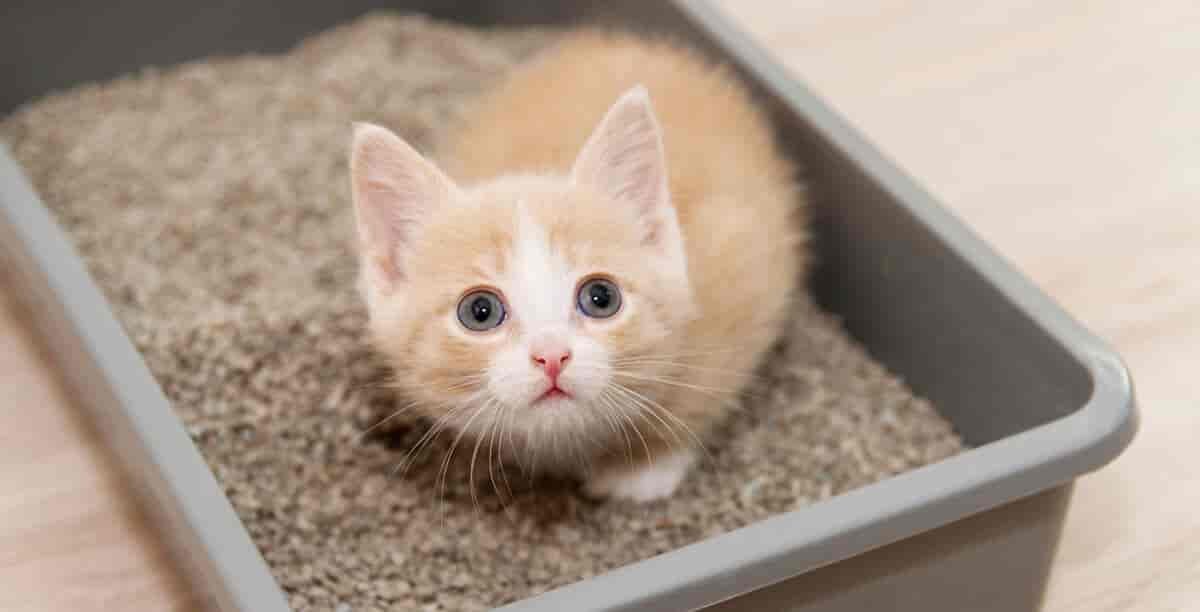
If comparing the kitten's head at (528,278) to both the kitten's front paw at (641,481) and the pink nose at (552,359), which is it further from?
the kitten's front paw at (641,481)

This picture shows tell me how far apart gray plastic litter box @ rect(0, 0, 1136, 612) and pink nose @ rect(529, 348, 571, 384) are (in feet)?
0.52

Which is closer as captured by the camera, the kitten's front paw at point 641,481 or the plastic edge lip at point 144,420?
the plastic edge lip at point 144,420

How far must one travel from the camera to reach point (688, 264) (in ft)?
4.07

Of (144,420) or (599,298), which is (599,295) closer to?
(599,298)

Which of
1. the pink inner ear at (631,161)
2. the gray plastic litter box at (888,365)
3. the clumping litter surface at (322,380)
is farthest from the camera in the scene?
the clumping litter surface at (322,380)

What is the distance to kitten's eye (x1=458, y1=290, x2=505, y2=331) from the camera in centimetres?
106

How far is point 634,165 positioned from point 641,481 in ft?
1.03

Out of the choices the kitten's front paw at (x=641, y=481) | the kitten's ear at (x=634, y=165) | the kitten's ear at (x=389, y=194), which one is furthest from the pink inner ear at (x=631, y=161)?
the kitten's front paw at (x=641, y=481)

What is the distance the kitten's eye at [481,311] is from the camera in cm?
106

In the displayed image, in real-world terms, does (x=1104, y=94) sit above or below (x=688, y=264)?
below

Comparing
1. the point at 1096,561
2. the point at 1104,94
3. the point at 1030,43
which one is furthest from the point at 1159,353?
the point at 1030,43

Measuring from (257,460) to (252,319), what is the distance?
0.15 m

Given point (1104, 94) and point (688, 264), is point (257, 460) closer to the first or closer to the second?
point (688, 264)

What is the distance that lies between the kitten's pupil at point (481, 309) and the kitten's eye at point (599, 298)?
0.07m
